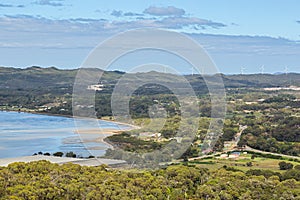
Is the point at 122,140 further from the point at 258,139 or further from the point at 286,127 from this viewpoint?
the point at 286,127

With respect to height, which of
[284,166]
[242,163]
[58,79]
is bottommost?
[242,163]

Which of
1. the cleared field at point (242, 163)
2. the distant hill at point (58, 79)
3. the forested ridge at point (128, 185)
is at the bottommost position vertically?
the cleared field at point (242, 163)

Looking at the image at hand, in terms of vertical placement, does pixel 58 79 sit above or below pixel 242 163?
above

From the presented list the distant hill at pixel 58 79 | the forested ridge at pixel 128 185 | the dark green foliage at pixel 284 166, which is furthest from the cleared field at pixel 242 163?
the distant hill at pixel 58 79

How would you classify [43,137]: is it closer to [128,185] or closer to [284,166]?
[284,166]

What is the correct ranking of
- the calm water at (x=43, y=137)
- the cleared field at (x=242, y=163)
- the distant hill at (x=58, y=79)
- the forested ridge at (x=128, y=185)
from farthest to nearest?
the distant hill at (x=58, y=79)
the calm water at (x=43, y=137)
the cleared field at (x=242, y=163)
the forested ridge at (x=128, y=185)

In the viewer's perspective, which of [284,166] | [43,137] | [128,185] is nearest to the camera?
[128,185]

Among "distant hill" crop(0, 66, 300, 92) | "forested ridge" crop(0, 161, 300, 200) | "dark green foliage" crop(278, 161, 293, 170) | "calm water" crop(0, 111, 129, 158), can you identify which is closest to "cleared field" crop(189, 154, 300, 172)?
"dark green foliage" crop(278, 161, 293, 170)

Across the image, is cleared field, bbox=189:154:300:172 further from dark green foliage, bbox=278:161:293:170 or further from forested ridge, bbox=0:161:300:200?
forested ridge, bbox=0:161:300:200

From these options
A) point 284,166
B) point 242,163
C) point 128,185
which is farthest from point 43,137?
point 128,185

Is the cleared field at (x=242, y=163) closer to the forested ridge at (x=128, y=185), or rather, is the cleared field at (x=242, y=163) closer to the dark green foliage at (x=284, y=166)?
the dark green foliage at (x=284, y=166)
